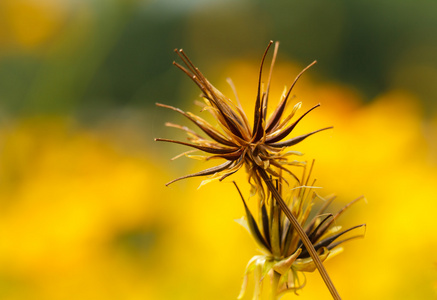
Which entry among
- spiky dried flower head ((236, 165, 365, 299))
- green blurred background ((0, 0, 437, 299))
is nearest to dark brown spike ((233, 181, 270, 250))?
spiky dried flower head ((236, 165, 365, 299))

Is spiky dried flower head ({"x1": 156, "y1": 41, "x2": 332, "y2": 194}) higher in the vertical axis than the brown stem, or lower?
higher

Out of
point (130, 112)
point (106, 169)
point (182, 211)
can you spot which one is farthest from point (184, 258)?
point (130, 112)

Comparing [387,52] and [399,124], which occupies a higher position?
[387,52]

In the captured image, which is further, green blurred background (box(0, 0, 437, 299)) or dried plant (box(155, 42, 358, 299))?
green blurred background (box(0, 0, 437, 299))

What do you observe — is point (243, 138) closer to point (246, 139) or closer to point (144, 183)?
point (246, 139)

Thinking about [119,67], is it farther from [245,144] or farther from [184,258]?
[245,144]

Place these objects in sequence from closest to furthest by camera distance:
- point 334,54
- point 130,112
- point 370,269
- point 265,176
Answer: point 265,176 → point 370,269 → point 130,112 → point 334,54

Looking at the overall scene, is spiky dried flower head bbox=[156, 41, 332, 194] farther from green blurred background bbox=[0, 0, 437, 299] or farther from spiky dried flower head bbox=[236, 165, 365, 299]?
green blurred background bbox=[0, 0, 437, 299]
